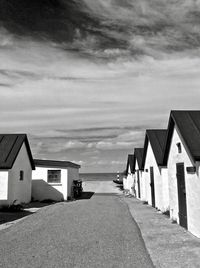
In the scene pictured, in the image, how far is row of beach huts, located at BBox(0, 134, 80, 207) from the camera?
19.7m

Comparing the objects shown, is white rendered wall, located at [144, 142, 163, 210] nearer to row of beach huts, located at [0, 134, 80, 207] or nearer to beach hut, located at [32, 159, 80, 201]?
beach hut, located at [32, 159, 80, 201]

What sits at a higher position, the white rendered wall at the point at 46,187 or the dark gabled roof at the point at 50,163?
the dark gabled roof at the point at 50,163

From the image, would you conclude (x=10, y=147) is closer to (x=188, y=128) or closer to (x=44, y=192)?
(x=44, y=192)

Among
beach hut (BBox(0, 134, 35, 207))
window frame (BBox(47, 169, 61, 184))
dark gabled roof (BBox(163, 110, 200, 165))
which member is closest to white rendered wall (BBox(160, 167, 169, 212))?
dark gabled roof (BBox(163, 110, 200, 165))

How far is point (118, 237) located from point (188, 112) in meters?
5.99

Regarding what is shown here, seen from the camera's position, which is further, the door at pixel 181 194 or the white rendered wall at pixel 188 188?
the door at pixel 181 194

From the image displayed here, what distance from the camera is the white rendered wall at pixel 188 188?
32.6ft

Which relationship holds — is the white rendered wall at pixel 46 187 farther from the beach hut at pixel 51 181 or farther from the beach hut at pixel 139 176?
the beach hut at pixel 139 176

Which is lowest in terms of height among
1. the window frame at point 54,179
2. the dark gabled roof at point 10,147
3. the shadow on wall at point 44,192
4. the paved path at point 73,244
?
the paved path at point 73,244

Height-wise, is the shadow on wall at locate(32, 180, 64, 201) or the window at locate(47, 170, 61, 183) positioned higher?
the window at locate(47, 170, 61, 183)

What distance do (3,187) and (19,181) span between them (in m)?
2.48

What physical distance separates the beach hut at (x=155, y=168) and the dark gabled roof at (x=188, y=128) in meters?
4.27

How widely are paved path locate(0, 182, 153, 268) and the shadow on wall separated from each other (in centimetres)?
1318

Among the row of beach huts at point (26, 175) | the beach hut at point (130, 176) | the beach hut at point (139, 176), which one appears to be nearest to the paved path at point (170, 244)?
the row of beach huts at point (26, 175)
